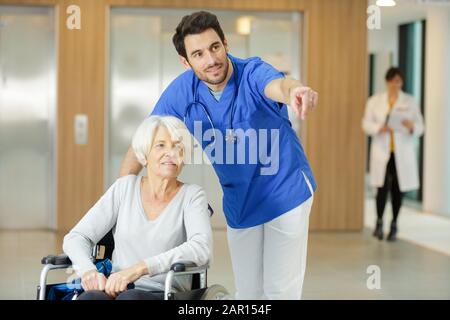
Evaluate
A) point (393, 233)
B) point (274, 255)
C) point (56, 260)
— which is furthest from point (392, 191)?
point (56, 260)

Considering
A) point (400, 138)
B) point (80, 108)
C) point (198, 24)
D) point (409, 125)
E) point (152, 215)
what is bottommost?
point (152, 215)

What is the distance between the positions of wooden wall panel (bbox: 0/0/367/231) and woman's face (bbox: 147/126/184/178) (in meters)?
4.84

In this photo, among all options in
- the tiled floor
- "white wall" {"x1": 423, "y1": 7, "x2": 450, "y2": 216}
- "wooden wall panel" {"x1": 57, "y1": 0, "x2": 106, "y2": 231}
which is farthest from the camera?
"white wall" {"x1": 423, "y1": 7, "x2": 450, "y2": 216}

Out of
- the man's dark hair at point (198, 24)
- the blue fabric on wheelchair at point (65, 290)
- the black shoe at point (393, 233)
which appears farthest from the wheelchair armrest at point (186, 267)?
the black shoe at point (393, 233)

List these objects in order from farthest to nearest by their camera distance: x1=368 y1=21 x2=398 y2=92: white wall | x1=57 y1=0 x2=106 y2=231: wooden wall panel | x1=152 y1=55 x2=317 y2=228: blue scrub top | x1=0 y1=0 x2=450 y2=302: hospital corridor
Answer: x1=368 y1=21 x2=398 y2=92: white wall, x1=57 y1=0 x2=106 y2=231: wooden wall panel, x1=0 y1=0 x2=450 y2=302: hospital corridor, x1=152 y1=55 x2=317 y2=228: blue scrub top

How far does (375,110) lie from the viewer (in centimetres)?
789

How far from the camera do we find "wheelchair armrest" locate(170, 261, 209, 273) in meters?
2.98

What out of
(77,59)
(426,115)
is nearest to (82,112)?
(77,59)

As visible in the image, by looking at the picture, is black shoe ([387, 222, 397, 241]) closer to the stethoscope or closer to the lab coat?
the lab coat

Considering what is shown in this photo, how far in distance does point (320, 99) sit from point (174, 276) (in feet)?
18.0

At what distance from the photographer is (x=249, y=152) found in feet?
10.5

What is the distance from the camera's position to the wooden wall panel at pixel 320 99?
808 centimetres

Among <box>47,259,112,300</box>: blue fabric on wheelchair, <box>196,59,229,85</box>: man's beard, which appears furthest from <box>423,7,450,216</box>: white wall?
<box>47,259,112,300</box>: blue fabric on wheelchair

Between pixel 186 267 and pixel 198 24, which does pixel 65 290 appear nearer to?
pixel 186 267
